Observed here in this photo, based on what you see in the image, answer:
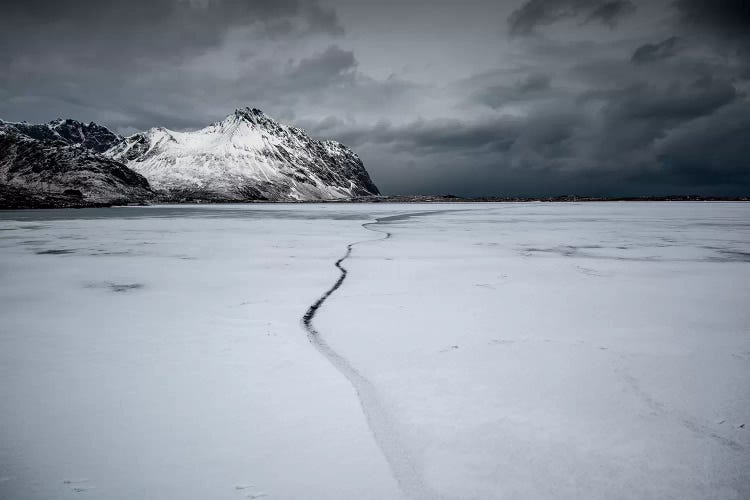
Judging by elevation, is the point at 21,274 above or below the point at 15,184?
below

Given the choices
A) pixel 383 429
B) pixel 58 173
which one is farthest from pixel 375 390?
pixel 58 173

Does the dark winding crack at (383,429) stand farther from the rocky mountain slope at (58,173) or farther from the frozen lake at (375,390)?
the rocky mountain slope at (58,173)

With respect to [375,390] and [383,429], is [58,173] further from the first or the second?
[383,429]

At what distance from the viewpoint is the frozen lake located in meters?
2.51

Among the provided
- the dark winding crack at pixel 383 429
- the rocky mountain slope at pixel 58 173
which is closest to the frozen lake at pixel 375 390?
the dark winding crack at pixel 383 429

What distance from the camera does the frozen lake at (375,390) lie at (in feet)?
8.22

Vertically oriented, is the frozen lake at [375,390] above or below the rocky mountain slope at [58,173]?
below

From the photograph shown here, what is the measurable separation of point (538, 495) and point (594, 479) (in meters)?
0.41

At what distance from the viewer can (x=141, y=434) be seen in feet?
9.51

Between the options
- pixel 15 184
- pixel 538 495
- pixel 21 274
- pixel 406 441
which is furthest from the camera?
pixel 15 184

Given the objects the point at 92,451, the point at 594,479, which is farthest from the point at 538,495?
the point at 92,451

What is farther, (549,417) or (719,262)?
(719,262)

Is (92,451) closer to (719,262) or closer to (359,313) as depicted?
(359,313)

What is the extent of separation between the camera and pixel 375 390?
11.7 ft
